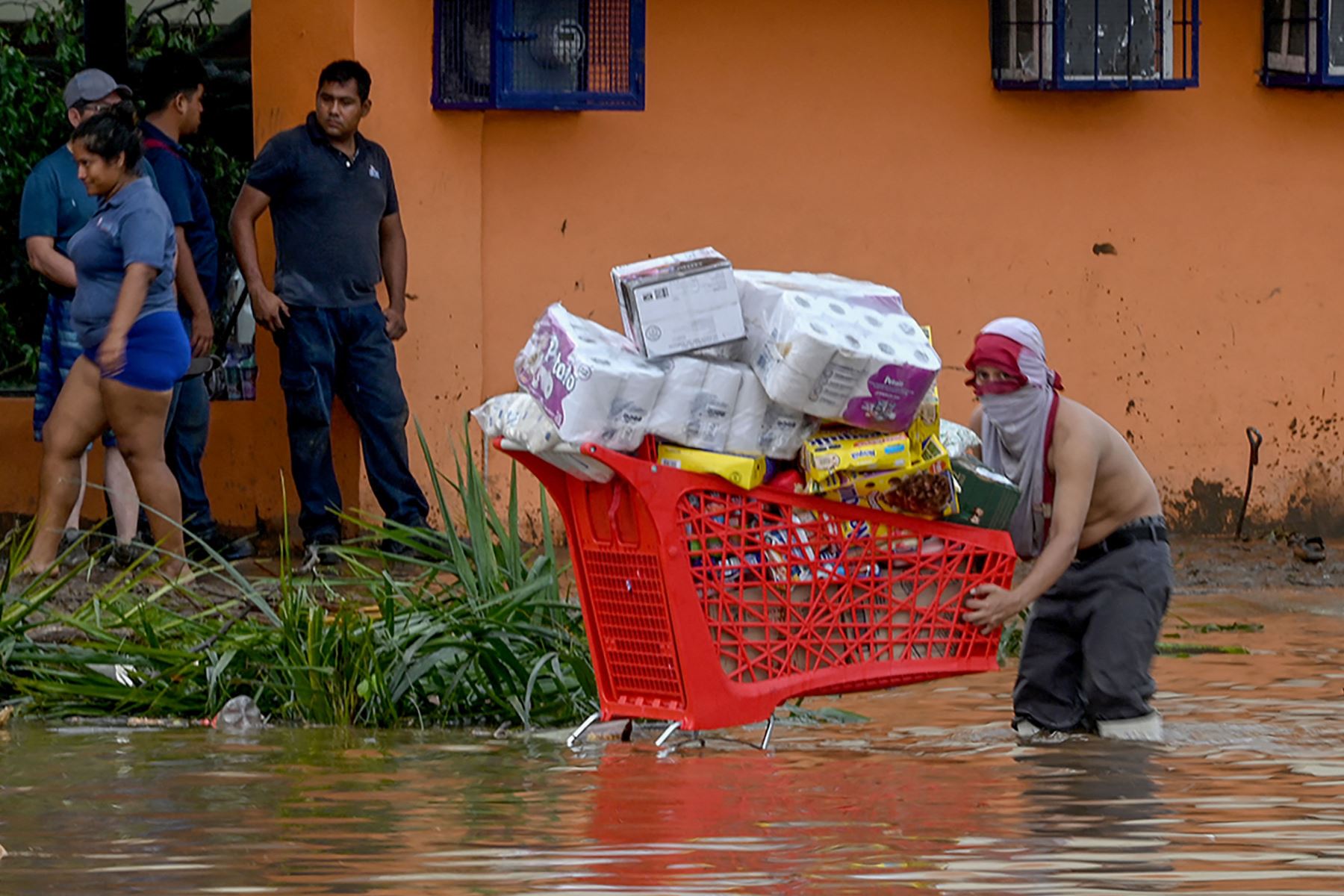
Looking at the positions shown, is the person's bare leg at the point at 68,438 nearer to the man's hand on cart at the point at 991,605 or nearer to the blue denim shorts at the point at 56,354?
the blue denim shorts at the point at 56,354

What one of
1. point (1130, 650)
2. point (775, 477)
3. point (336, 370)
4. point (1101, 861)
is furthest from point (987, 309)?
point (1101, 861)

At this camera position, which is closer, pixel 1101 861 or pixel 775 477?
pixel 1101 861

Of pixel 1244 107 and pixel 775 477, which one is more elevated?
pixel 1244 107

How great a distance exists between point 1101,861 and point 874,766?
46.1 inches

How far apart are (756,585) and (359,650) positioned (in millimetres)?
1353

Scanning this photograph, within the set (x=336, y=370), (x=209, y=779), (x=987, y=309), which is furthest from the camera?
(x=987, y=309)

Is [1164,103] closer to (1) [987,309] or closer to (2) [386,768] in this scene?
(1) [987,309]

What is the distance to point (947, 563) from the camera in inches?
200

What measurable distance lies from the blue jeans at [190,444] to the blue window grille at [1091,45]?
3979 millimetres

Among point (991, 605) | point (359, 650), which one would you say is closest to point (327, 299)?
point (359, 650)

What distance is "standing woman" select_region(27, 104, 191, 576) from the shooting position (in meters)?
7.75

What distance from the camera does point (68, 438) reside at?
26.1 ft

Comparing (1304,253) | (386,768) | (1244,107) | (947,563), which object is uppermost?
(1244,107)

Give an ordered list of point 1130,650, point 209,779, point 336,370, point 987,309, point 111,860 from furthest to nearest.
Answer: point 987,309 < point 336,370 < point 1130,650 < point 209,779 < point 111,860
